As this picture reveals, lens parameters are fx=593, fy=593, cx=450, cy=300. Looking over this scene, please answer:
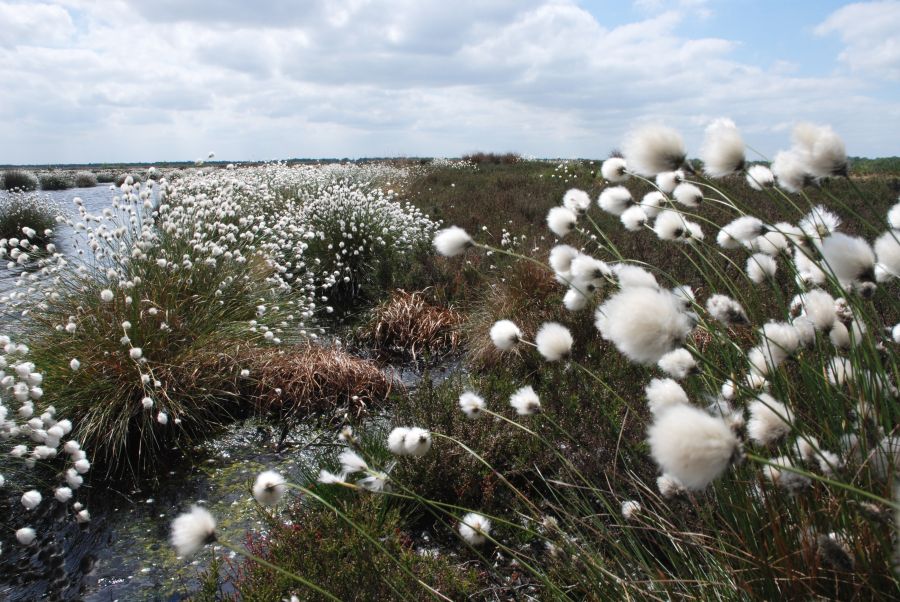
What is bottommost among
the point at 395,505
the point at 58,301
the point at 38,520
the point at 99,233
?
the point at 38,520

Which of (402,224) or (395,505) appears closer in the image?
(395,505)

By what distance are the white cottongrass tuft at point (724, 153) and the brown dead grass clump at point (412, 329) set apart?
16.6 feet

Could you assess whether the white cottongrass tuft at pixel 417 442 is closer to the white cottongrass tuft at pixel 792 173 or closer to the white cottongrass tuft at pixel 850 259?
the white cottongrass tuft at pixel 850 259

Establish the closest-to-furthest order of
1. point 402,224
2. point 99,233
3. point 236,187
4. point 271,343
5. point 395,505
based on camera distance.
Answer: point 395,505, point 99,233, point 271,343, point 402,224, point 236,187

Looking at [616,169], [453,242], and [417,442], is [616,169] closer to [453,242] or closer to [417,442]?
[453,242]

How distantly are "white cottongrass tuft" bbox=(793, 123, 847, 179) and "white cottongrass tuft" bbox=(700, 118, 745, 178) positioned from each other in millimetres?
140

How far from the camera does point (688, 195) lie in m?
2.42

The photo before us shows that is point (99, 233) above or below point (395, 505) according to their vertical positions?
above

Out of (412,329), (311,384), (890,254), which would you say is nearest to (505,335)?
(890,254)

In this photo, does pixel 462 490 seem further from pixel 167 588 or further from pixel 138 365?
pixel 138 365

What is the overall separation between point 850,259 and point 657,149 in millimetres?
535

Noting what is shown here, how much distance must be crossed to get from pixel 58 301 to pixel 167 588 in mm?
3059

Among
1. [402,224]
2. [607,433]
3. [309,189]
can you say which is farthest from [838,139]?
[309,189]

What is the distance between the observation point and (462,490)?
321cm
